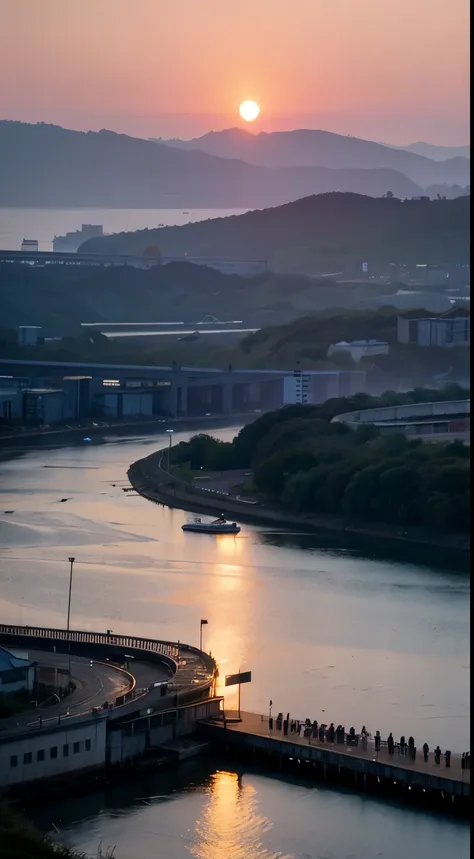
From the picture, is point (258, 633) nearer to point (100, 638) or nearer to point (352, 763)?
point (100, 638)

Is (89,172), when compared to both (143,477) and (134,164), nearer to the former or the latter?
(134,164)

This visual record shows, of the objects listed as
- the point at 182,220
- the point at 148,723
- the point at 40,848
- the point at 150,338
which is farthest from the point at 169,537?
the point at 182,220

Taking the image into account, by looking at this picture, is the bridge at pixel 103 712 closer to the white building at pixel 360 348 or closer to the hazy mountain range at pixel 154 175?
the white building at pixel 360 348

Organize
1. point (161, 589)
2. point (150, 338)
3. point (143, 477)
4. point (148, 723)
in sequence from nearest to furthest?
1. point (148, 723)
2. point (161, 589)
3. point (143, 477)
4. point (150, 338)

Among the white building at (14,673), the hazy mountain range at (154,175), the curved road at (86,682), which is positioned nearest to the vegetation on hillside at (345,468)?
the curved road at (86,682)

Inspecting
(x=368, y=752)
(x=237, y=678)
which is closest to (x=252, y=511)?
(x=237, y=678)

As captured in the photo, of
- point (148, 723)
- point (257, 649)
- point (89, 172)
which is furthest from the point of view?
point (89, 172)

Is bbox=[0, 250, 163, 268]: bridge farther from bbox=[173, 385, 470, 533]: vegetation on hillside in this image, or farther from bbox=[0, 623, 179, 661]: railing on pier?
bbox=[0, 623, 179, 661]: railing on pier
